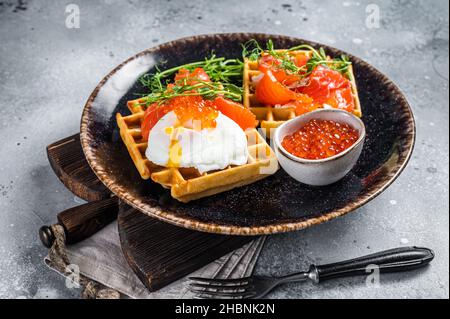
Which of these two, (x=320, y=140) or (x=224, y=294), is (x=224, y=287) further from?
(x=320, y=140)

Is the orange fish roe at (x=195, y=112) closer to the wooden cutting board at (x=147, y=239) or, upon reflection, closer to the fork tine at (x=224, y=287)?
the wooden cutting board at (x=147, y=239)

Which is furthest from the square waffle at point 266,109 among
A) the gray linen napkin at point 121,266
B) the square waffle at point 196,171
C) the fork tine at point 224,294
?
the fork tine at point 224,294

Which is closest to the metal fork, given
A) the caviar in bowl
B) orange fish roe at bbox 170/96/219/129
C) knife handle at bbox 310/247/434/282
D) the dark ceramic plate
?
knife handle at bbox 310/247/434/282

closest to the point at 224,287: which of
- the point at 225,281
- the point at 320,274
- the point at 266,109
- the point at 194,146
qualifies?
the point at 225,281

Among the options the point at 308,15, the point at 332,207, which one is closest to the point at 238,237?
the point at 332,207

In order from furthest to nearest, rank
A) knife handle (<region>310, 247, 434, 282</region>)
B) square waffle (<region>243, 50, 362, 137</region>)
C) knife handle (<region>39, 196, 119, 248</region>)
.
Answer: square waffle (<region>243, 50, 362, 137</region>) < knife handle (<region>39, 196, 119, 248</region>) < knife handle (<region>310, 247, 434, 282</region>)

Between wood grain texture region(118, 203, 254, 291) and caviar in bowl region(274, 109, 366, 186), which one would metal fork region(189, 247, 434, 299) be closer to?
wood grain texture region(118, 203, 254, 291)

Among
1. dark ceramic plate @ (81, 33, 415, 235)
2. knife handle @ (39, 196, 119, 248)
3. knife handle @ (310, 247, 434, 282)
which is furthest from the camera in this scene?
knife handle @ (39, 196, 119, 248)

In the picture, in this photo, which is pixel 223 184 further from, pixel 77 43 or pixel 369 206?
pixel 77 43
